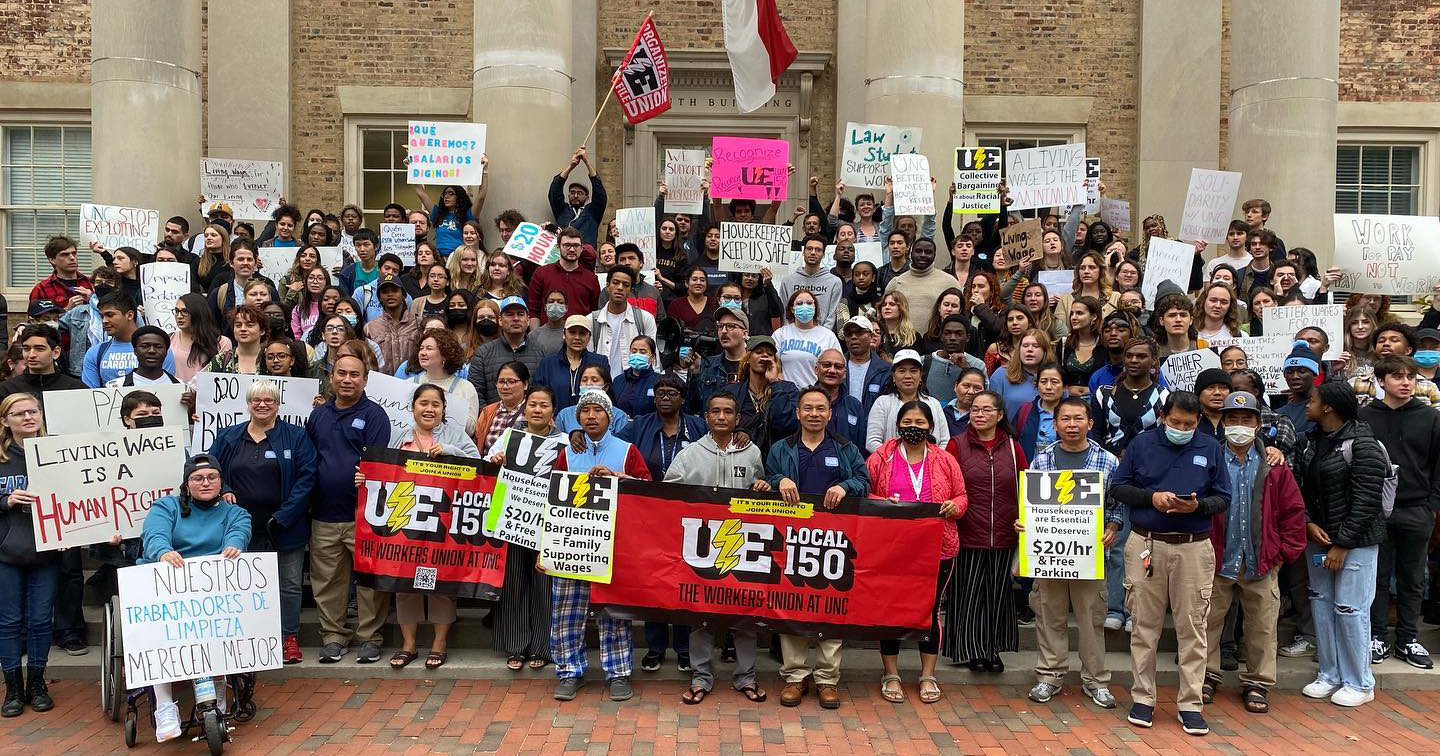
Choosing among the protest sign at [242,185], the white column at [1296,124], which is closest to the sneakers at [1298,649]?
the white column at [1296,124]

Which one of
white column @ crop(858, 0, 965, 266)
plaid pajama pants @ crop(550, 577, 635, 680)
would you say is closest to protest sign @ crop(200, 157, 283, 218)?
white column @ crop(858, 0, 965, 266)

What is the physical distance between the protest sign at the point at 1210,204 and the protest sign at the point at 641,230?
5837 mm

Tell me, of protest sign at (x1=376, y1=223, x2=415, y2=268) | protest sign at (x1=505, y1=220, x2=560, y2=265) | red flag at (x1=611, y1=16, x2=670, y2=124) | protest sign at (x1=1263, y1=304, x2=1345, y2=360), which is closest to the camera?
protest sign at (x1=1263, y1=304, x2=1345, y2=360)

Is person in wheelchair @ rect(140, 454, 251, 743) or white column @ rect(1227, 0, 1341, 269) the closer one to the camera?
person in wheelchair @ rect(140, 454, 251, 743)

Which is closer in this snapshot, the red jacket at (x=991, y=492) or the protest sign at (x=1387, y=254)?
the red jacket at (x=991, y=492)

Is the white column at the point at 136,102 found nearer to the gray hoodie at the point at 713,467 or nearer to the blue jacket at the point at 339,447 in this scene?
the blue jacket at the point at 339,447

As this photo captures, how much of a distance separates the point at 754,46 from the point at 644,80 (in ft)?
4.96

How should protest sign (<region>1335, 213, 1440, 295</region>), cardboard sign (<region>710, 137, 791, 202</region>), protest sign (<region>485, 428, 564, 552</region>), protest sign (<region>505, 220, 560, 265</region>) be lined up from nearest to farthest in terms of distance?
protest sign (<region>485, 428, 564, 552</region>), protest sign (<region>505, 220, 560, 265</region>), protest sign (<region>1335, 213, 1440, 295</region>), cardboard sign (<region>710, 137, 791, 202</region>)

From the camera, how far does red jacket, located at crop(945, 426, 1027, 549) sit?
7.55m

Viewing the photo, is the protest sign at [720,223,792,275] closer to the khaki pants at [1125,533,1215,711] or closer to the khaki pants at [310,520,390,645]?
the khaki pants at [310,520,390,645]

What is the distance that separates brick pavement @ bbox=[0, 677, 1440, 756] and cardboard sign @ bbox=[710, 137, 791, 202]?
6.44 m

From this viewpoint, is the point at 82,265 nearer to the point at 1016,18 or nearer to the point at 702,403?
the point at 702,403

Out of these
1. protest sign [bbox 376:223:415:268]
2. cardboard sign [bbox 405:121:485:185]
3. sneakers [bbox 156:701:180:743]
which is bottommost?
sneakers [bbox 156:701:180:743]

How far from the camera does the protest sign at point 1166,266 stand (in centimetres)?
1096
